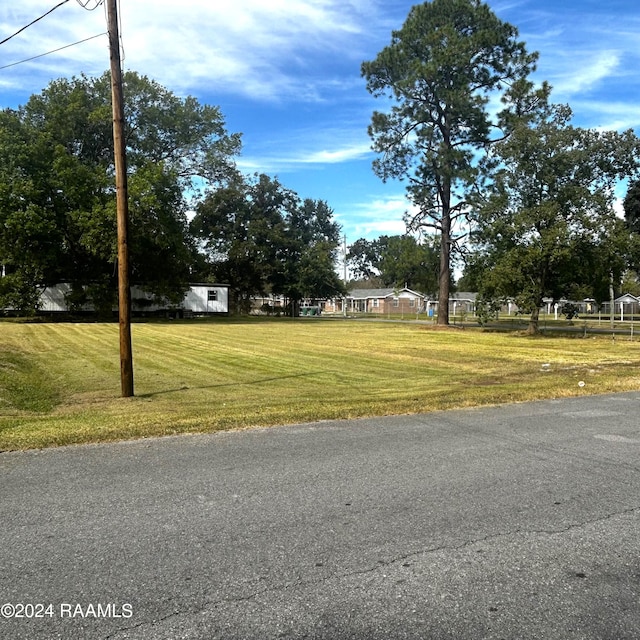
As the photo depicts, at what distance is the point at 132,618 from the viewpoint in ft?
9.24

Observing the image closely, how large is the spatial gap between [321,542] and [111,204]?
120 feet

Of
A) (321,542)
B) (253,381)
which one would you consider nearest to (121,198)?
(253,381)

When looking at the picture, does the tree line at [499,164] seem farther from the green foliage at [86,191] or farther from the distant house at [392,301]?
the distant house at [392,301]

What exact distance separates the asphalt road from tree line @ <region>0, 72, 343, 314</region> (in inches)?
1234

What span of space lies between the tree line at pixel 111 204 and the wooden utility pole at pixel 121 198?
25504mm

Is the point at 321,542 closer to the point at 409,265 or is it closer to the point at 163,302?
the point at 163,302

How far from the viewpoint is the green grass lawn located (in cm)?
794

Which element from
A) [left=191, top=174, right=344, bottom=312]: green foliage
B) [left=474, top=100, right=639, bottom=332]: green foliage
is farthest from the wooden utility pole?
[left=191, top=174, right=344, bottom=312]: green foliage

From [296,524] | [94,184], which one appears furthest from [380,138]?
[296,524]

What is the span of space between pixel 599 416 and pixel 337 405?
13.0 ft

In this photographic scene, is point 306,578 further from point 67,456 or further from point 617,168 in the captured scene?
point 617,168

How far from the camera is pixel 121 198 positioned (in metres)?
9.78

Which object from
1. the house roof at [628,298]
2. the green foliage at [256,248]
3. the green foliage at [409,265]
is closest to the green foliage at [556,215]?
the green foliage at [409,265]

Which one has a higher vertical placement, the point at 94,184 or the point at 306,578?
the point at 94,184
